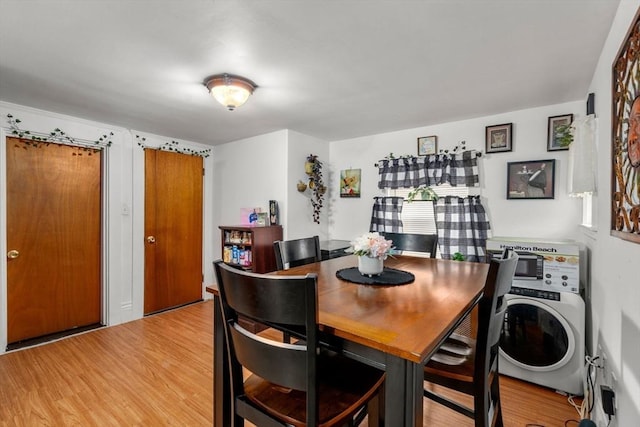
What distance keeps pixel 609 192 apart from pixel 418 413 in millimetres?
1569

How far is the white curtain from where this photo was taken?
76.4 inches

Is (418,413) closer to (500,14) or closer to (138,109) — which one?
(500,14)

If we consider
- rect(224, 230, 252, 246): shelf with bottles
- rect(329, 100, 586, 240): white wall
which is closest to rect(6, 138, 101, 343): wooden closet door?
rect(224, 230, 252, 246): shelf with bottles

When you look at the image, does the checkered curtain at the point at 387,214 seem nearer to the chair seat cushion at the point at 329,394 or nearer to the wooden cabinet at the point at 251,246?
the wooden cabinet at the point at 251,246

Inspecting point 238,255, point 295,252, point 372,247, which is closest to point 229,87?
point 295,252

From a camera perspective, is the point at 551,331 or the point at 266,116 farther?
the point at 266,116

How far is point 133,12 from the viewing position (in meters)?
1.50

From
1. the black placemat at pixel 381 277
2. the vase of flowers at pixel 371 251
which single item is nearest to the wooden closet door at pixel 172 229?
the black placemat at pixel 381 277

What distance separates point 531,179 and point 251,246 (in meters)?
3.01

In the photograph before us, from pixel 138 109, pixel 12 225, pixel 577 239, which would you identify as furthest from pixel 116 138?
pixel 577 239

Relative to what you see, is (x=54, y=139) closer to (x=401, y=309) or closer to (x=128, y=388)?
(x=128, y=388)

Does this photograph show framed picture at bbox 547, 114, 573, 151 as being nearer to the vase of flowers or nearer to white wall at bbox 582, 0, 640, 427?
white wall at bbox 582, 0, 640, 427

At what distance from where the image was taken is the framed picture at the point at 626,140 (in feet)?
3.70

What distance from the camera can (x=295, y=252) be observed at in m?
2.17
